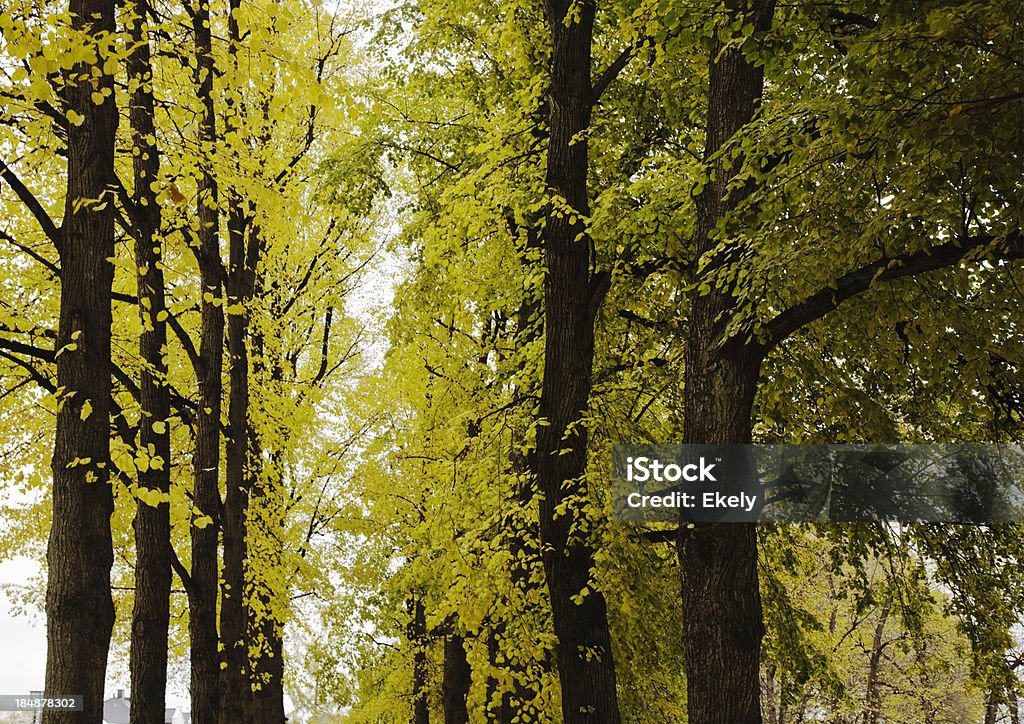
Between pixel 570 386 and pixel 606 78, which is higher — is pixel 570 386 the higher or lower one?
the lower one

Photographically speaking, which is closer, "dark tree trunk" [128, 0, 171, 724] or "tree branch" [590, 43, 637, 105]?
"dark tree trunk" [128, 0, 171, 724]

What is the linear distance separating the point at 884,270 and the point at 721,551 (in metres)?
2.09

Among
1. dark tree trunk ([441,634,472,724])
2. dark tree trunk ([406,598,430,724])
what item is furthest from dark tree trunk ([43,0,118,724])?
dark tree trunk ([406,598,430,724])

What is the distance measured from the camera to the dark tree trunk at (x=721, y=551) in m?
6.25

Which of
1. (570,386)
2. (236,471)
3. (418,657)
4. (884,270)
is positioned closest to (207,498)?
(236,471)

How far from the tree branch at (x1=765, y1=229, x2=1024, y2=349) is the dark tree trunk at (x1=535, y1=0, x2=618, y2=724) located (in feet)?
7.68

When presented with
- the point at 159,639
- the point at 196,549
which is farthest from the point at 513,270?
the point at 159,639

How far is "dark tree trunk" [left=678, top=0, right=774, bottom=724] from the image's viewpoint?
20.5 ft

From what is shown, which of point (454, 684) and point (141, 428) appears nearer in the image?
point (141, 428)

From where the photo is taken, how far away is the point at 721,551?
643 centimetres

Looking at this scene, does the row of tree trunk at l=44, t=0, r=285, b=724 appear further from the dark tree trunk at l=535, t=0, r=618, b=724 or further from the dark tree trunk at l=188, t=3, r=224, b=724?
the dark tree trunk at l=535, t=0, r=618, b=724

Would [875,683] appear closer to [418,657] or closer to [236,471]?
[418,657]

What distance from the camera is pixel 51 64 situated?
4.73 metres

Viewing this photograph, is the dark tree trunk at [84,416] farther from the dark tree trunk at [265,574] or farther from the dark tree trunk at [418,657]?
the dark tree trunk at [418,657]
